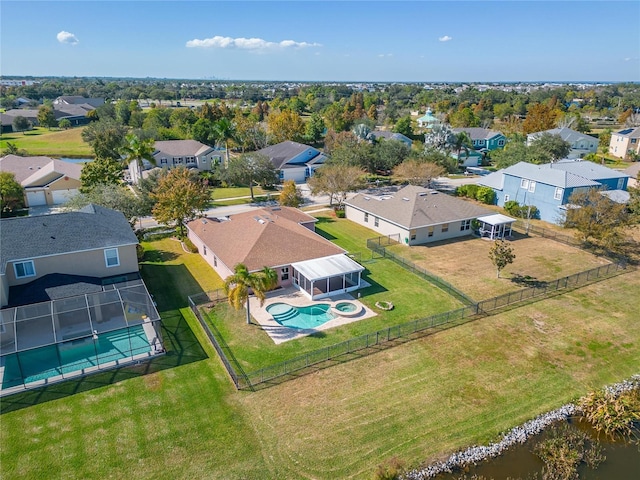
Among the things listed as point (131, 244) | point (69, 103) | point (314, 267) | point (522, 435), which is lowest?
point (522, 435)

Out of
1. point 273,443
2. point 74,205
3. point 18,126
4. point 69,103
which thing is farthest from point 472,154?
point 69,103

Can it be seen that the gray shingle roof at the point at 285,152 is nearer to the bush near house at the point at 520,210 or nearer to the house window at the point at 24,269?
the bush near house at the point at 520,210

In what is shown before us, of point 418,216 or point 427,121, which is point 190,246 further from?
point 427,121

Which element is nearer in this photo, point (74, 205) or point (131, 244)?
point (131, 244)

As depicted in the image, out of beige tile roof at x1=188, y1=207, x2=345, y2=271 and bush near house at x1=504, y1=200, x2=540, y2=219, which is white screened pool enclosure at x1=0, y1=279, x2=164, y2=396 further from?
bush near house at x1=504, y1=200, x2=540, y2=219

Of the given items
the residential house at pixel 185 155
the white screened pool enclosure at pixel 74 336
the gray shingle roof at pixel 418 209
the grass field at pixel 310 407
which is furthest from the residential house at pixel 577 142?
the white screened pool enclosure at pixel 74 336

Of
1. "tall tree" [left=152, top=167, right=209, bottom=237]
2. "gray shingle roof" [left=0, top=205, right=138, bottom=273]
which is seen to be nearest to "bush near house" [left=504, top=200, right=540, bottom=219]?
"tall tree" [left=152, top=167, right=209, bottom=237]

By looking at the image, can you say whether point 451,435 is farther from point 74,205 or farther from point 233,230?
point 74,205
